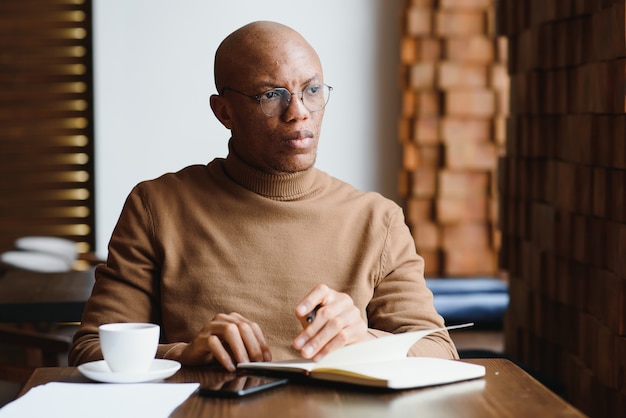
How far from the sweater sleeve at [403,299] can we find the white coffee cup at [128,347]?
478mm

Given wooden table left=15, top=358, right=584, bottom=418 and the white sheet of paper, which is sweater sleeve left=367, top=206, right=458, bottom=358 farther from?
the white sheet of paper

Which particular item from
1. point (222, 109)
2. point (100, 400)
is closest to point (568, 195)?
point (222, 109)

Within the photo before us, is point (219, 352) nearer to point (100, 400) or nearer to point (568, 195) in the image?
point (100, 400)

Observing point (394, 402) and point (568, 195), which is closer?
point (394, 402)

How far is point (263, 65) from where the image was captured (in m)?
1.96

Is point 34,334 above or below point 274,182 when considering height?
below

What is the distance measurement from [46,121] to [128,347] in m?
4.88

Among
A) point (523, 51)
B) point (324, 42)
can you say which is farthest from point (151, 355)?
point (324, 42)

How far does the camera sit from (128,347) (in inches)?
56.1

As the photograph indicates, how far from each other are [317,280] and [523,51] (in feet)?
5.88

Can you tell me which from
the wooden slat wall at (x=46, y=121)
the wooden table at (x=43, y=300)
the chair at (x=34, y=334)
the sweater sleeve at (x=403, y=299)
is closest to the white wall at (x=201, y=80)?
the wooden slat wall at (x=46, y=121)

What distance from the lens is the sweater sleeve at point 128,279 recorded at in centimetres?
185

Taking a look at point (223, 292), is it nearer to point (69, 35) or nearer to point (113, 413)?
point (113, 413)

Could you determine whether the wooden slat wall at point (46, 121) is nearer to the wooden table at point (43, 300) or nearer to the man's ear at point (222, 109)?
the wooden table at point (43, 300)
